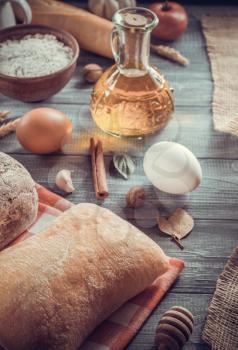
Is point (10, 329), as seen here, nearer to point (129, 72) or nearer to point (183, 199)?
point (183, 199)

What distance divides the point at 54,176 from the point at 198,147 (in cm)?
38

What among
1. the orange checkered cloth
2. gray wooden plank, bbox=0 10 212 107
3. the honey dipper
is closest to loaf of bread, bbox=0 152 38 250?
the orange checkered cloth

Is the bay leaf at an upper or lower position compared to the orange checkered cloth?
upper

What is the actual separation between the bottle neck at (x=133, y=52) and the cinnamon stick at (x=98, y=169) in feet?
0.64

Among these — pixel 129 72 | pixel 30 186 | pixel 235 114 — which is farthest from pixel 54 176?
pixel 235 114

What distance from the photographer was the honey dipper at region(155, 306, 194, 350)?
3.29 ft

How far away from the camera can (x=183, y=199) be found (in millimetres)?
1348

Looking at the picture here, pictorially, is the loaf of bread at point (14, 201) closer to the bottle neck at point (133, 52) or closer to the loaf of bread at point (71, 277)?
the loaf of bread at point (71, 277)

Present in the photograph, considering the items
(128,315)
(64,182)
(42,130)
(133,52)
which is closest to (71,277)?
(128,315)

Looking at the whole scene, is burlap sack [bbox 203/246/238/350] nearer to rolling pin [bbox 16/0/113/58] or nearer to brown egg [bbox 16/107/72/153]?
brown egg [bbox 16/107/72/153]

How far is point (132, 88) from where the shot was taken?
4.54 feet

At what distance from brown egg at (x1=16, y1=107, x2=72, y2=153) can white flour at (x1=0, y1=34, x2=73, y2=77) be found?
180mm

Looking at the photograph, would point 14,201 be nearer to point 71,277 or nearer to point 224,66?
point 71,277

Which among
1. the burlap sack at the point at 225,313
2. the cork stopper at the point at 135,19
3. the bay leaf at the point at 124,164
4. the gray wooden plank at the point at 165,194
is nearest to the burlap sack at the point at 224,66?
the gray wooden plank at the point at 165,194
